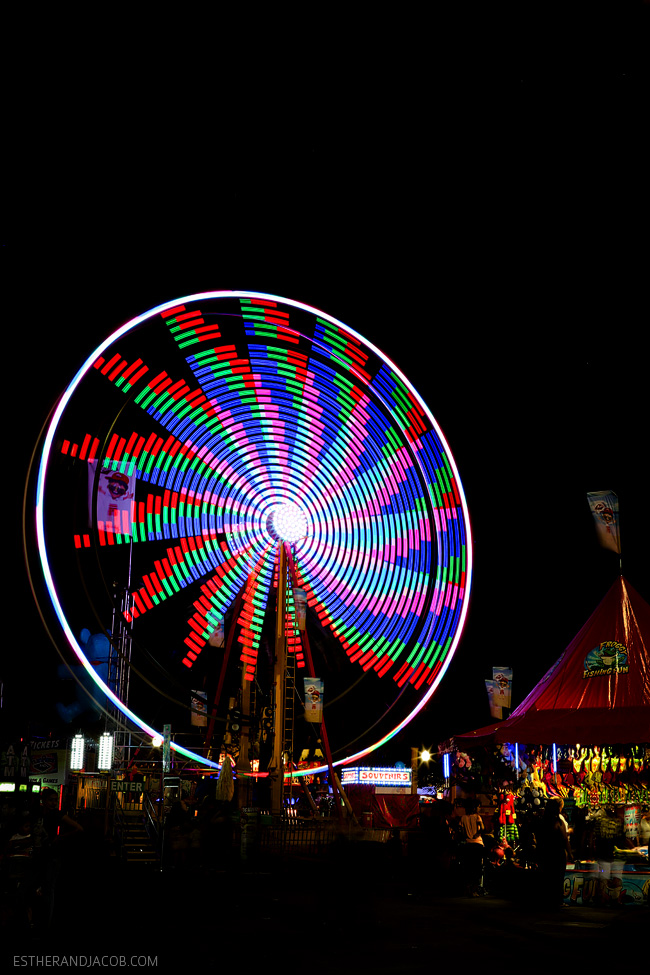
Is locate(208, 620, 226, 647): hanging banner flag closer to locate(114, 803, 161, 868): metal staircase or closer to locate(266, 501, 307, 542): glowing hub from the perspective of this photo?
locate(266, 501, 307, 542): glowing hub

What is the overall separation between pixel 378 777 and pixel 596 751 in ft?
48.1

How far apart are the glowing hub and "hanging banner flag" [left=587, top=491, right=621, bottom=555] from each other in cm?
571

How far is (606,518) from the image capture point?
1831cm

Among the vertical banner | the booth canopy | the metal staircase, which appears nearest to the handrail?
→ the metal staircase

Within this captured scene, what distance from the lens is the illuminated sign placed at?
29.1 metres

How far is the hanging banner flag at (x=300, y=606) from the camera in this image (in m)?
21.4

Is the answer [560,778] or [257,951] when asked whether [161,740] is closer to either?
[560,778]

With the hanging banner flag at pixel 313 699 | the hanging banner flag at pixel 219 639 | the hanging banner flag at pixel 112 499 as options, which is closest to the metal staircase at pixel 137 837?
the hanging banner flag at pixel 313 699

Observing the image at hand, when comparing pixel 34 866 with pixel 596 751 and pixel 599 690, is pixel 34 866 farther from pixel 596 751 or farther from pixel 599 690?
pixel 596 751

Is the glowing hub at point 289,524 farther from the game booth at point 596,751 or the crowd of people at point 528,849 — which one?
the crowd of people at point 528,849

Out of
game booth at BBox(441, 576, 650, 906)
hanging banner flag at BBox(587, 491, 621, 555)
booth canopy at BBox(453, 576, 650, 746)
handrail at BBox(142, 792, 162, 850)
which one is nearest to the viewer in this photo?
game booth at BBox(441, 576, 650, 906)

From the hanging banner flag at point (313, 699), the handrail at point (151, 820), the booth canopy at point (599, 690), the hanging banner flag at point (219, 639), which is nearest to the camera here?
the booth canopy at point (599, 690)

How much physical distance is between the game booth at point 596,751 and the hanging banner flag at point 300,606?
17.0 ft

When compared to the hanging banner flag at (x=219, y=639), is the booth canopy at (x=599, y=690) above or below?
below
